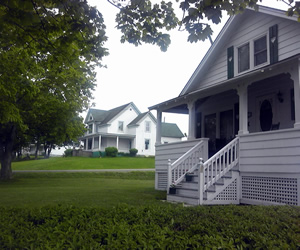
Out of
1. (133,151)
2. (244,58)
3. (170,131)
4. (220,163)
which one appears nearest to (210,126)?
(244,58)

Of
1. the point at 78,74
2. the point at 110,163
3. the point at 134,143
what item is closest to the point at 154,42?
the point at 78,74

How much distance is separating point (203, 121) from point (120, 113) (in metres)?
33.2

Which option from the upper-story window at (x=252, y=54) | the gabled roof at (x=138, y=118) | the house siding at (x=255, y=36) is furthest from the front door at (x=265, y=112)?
the gabled roof at (x=138, y=118)

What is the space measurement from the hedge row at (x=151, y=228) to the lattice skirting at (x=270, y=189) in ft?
12.9

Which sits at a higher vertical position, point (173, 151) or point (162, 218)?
point (173, 151)

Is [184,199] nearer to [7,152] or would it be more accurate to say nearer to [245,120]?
[245,120]

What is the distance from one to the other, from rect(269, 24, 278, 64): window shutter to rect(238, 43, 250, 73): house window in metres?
1.23

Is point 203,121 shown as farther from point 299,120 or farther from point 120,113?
point 120,113

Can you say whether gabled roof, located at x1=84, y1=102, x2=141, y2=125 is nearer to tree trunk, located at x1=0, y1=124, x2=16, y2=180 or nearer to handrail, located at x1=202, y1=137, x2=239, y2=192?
tree trunk, located at x1=0, y1=124, x2=16, y2=180

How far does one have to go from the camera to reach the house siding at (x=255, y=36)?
434 inches

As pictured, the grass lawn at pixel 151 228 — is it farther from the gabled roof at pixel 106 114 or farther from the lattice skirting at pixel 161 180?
the gabled roof at pixel 106 114

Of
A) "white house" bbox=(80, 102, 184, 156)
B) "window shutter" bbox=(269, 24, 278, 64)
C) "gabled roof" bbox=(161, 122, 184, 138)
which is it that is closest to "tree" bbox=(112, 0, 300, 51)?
"window shutter" bbox=(269, 24, 278, 64)

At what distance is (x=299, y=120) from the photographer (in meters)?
8.88

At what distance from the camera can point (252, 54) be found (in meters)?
12.6
